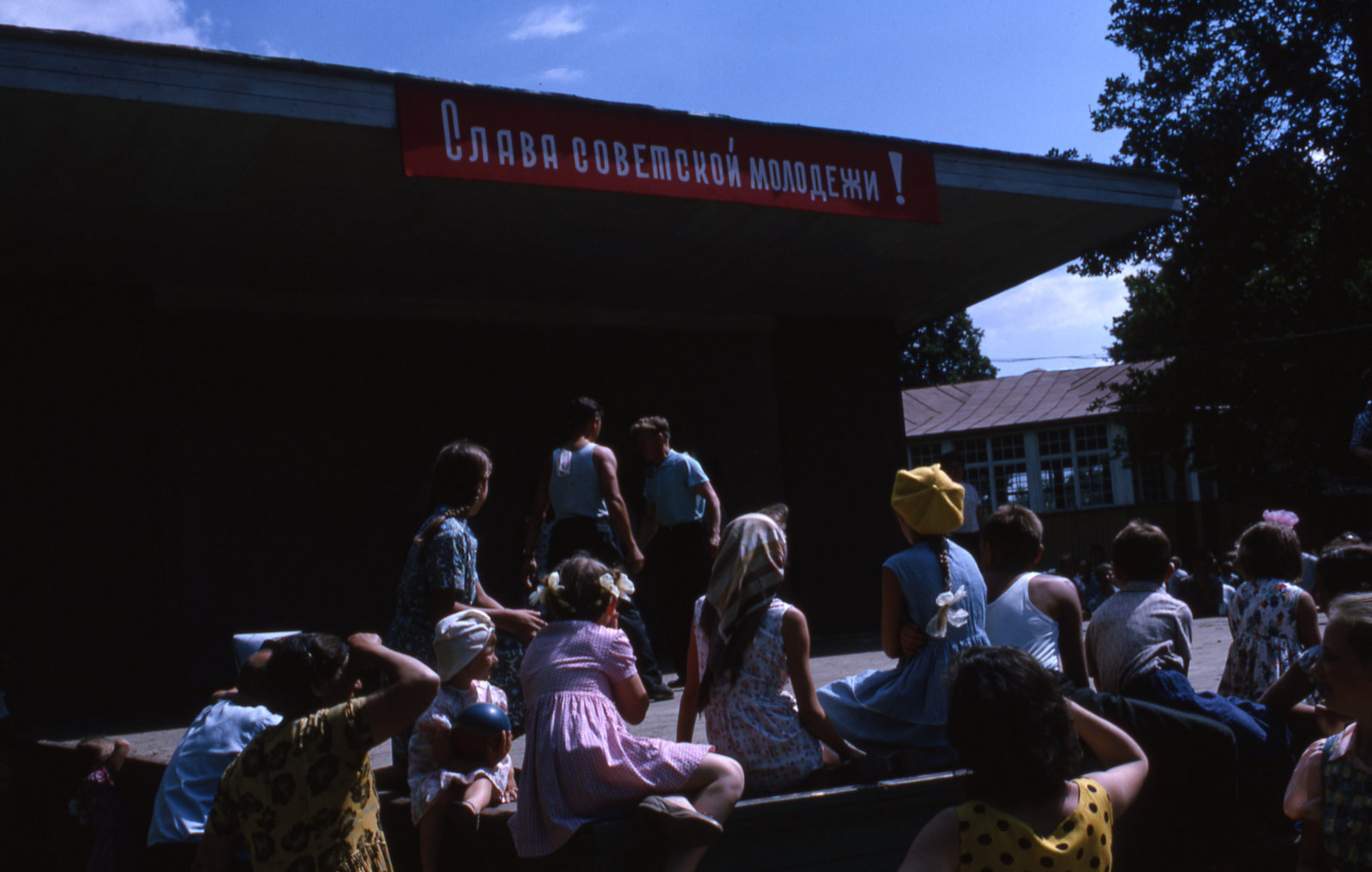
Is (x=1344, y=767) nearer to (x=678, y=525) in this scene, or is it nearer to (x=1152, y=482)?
(x=678, y=525)

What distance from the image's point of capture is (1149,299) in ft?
92.0

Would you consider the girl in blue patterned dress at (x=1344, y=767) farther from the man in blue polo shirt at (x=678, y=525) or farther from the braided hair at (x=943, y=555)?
the man in blue polo shirt at (x=678, y=525)

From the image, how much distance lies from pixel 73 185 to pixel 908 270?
6943mm

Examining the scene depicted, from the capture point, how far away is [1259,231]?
72.1ft

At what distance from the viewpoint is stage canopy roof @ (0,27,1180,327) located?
648 centimetres

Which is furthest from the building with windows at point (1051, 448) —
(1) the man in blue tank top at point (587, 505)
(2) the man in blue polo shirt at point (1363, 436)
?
(1) the man in blue tank top at point (587, 505)

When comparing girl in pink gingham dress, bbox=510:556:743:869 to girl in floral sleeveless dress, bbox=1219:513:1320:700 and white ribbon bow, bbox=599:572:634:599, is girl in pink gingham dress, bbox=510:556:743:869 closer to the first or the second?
white ribbon bow, bbox=599:572:634:599

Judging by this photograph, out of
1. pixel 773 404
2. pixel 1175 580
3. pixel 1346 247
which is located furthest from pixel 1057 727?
pixel 1346 247

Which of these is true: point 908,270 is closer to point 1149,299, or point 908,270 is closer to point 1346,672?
point 1346,672

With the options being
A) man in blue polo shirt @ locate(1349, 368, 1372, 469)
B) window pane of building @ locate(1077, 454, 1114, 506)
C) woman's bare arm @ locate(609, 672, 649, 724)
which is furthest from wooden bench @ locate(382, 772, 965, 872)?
window pane of building @ locate(1077, 454, 1114, 506)

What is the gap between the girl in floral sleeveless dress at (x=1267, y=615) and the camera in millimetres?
5066

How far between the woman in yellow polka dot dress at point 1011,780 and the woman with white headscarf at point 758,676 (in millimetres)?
1747

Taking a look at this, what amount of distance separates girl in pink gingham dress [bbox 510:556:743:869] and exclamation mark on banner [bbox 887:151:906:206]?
17.4ft

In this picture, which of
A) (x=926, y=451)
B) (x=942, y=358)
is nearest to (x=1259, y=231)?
(x=926, y=451)
